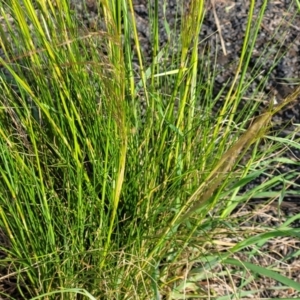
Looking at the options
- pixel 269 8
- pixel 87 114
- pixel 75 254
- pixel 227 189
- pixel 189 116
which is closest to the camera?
pixel 75 254

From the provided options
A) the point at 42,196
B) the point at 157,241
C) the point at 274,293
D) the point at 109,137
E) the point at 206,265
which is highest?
the point at 109,137

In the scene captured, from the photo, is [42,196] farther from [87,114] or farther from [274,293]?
[274,293]

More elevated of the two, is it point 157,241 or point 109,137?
point 109,137

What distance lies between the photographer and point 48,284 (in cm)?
164

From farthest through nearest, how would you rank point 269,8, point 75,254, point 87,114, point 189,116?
1. point 269,8
2. point 189,116
3. point 87,114
4. point 75,254

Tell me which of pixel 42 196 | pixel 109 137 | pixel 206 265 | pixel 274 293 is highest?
pixel 109 137

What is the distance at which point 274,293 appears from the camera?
1.96 meters

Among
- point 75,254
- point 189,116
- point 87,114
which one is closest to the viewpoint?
point 75,254

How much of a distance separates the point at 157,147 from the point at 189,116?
0.15m

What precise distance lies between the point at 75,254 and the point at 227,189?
1.86 ft

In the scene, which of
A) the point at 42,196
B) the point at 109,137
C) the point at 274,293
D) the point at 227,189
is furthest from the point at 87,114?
the point at 274,293

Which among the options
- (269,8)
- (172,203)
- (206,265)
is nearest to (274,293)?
(206,265)

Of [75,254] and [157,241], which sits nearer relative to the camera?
[75,254]

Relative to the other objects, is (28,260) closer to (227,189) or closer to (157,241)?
(157,241)
